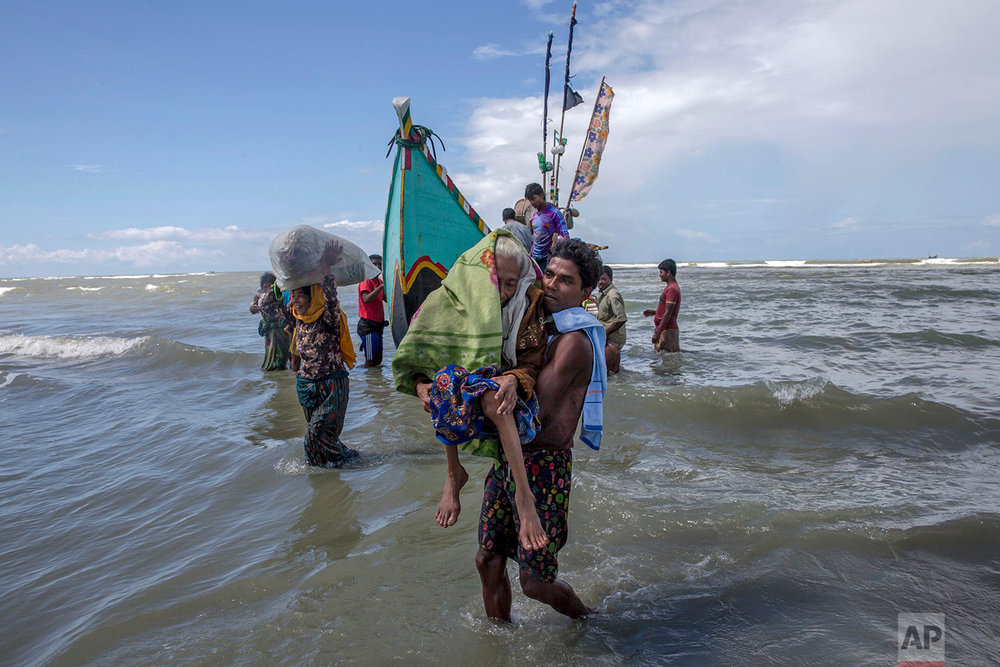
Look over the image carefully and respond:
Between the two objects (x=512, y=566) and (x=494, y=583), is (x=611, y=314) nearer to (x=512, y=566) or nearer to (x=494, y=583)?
(x=512, y=566)

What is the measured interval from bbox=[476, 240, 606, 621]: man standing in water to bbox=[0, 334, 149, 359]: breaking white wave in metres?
12.1

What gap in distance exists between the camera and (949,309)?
1486 cm

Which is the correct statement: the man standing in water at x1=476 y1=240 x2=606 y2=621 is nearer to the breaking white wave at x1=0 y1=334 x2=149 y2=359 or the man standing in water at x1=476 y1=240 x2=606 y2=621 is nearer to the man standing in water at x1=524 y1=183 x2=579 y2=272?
the man standing in water at x1=524 y1=183 x2=579 y2=272

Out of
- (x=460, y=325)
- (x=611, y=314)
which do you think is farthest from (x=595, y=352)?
(x=611, y=314)

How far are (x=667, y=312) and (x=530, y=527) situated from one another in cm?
708

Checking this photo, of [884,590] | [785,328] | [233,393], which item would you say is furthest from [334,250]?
[785,328]

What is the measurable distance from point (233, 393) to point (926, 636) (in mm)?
8069

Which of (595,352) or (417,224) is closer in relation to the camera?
(595,352)


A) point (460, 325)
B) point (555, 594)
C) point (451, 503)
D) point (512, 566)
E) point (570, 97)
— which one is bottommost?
point (512, 566)

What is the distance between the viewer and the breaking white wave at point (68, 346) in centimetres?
1197

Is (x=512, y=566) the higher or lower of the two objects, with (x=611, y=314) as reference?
lower

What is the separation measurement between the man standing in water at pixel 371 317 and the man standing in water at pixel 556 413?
6.66 m

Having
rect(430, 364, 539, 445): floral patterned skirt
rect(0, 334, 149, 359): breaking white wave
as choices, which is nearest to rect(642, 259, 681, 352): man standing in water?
Answer: rect(430, 364, 539, 445): floral patterned skirt

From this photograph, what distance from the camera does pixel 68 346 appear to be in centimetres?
1246
